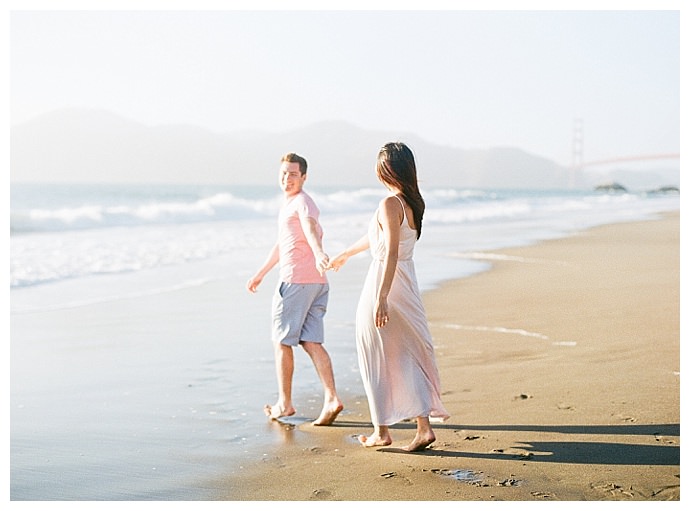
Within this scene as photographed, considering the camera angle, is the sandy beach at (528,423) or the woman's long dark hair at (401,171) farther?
the woman's long dark hair at (401,171)

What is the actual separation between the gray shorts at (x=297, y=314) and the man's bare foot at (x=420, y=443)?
84cm

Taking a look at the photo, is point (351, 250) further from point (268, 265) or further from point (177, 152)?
point (177, 152)

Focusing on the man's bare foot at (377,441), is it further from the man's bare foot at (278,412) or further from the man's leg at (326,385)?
the man's bare foot at (278,412)

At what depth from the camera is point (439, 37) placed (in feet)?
40.6

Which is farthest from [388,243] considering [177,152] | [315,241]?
[177,152]

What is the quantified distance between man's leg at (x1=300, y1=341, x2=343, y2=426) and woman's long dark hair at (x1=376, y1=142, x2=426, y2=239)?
949 millimetres

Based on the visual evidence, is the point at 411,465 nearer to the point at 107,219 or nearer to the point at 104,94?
the point at 107,219

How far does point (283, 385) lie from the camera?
4336 millimetres

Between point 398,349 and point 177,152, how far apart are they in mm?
41708

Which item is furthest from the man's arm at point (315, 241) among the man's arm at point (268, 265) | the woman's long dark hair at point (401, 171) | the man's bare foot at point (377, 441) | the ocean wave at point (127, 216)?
the ocean wave at point (127, 216)

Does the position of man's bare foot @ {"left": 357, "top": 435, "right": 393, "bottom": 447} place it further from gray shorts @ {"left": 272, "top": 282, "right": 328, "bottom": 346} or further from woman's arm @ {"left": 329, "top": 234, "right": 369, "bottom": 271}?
woman's arm @ {"left": 329, "top": 234, "right": 369, "bottom": 271}

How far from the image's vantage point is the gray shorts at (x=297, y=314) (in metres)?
4.33

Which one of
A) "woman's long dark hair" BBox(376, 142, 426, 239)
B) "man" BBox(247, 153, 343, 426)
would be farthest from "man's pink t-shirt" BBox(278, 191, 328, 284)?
"woman's long dark hair" BBox(376, 142, 426, 239)
